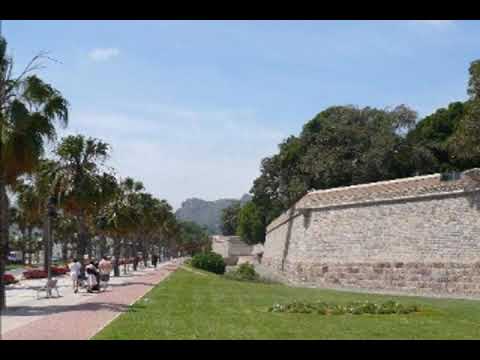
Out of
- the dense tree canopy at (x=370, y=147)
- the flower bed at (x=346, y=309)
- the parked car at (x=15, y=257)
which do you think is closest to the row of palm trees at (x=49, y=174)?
the flower bed at (x=346, y=309)

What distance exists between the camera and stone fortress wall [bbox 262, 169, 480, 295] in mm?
30625

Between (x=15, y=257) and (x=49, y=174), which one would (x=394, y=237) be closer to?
(x=49, y=174)

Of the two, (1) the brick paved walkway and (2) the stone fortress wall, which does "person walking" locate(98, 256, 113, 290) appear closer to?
(1) the brick paved walkway

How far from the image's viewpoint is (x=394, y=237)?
34.9m

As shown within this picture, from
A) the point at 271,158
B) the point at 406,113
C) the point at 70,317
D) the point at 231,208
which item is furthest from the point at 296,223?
the point at 231,208

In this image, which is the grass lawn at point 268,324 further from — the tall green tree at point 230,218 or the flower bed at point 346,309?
the tall green tree at point 230,218

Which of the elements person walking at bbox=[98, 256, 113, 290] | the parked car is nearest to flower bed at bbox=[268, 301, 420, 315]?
person walking at bbox=[98, 256, 113, 290]

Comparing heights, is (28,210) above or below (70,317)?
above

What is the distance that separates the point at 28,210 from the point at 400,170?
3251 centimetres

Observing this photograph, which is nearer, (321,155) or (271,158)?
A: (321,155)

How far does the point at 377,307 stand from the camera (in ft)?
66.1

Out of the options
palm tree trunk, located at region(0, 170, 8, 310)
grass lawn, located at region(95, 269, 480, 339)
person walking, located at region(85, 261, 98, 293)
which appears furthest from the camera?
person walking, located at region(85, 261, 98, 293)

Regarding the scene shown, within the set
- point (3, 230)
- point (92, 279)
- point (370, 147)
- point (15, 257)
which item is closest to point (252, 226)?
point (15, 257)
